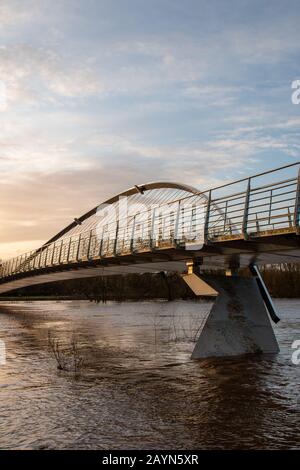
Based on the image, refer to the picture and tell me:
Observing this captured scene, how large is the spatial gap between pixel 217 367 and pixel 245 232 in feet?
14.4

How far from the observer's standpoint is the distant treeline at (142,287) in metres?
87.2

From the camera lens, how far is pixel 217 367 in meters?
16.1

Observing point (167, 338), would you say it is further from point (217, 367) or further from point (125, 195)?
point (125, 195)

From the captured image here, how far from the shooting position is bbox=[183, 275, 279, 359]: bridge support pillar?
1836 cm

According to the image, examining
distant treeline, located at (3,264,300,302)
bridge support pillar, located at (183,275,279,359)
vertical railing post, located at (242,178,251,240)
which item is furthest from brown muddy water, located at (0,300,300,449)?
distant treeline, located at (3,264,300,302)

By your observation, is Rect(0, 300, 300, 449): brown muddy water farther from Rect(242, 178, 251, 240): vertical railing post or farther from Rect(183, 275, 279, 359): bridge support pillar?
Rect(242, 178, 251, 240): vertical railing post

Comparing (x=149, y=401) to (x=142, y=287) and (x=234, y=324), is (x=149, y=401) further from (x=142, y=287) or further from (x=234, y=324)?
(x=142, y=287)

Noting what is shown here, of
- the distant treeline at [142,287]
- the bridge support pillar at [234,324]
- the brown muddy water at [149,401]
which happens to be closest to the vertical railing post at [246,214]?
the brown muddy water at [149,401]

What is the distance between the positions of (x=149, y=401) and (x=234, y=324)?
791 centimetres

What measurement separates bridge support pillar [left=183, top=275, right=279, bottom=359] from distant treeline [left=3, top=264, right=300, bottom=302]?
6033 centimetres

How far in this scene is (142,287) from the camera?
9662 cm

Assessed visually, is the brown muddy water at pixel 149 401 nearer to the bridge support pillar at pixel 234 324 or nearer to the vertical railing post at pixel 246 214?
the bridge support pillar at pixel 234 324
